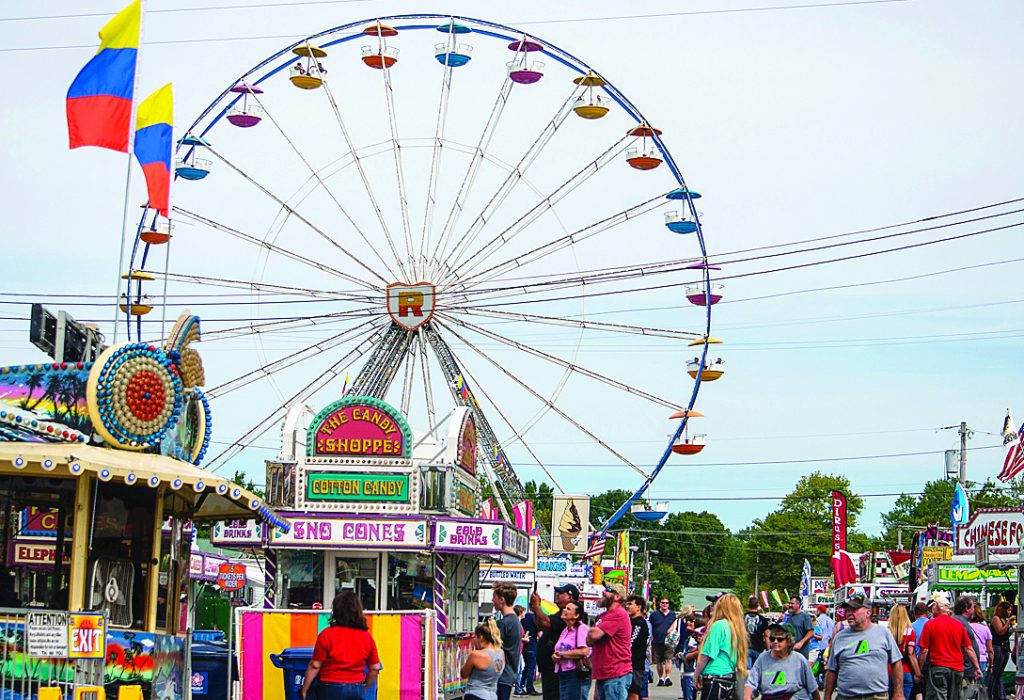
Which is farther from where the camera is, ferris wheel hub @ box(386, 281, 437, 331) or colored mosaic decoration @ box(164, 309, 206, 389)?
ferris wheel hub @ box(386, 281, 437, 331)

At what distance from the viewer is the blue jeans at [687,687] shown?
21562 mm

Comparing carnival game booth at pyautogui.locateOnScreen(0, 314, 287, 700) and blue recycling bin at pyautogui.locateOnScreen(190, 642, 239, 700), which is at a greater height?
carnival game booth at pyautogui.locateOnScreen(0, 314, 287, 700)

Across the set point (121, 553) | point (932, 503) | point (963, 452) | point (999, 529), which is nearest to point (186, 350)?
point (121, 553)

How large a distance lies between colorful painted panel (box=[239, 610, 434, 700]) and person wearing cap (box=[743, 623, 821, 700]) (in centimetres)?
443

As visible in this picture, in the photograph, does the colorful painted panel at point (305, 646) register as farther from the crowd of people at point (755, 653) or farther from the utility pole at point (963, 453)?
the utility pole at point (963, 453)

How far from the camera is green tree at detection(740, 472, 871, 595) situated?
318 ft

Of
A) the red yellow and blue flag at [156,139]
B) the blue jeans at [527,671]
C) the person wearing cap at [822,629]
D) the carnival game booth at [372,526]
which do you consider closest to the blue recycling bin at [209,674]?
the carnival game booth at [372,526]

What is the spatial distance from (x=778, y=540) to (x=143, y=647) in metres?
96.1

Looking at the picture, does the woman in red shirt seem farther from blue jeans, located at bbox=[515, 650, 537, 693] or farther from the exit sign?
blue jeans, located at bbox=[515, 650, 537, 693]

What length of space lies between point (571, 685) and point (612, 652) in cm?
132

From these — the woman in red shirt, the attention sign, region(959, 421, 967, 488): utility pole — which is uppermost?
region(959, 421, 967, 488): utility pole

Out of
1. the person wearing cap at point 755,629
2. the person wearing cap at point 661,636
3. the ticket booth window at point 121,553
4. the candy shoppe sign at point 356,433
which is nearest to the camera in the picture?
the ticket booth window at point 121,553

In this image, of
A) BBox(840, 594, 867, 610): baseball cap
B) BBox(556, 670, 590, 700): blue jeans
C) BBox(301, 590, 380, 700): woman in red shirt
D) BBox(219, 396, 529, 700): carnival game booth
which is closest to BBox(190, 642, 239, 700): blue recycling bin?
BBox(219, 396, 529, 700): carnival game booth

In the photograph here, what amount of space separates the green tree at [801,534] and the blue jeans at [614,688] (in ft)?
268
